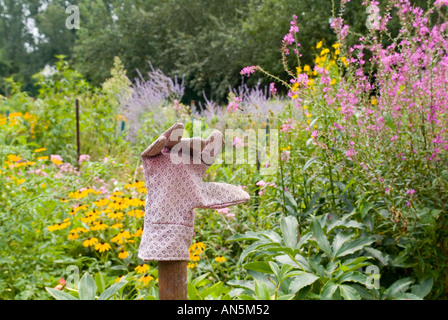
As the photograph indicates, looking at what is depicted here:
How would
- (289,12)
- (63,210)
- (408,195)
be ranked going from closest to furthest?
(408,195), (63,210), (289,12)

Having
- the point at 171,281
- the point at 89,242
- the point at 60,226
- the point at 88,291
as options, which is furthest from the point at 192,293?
the point at 60,226

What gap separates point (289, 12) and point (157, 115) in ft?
22.4

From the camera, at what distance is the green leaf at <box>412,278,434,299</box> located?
1.85 metres

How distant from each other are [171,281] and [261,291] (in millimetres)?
472

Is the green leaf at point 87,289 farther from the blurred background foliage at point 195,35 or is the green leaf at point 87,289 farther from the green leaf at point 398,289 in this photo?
the blurred background foliage at point 195,35

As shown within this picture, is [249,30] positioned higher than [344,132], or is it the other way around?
[249,30]

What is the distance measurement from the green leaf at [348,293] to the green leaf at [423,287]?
1.20ft

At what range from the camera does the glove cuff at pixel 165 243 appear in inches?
51.4

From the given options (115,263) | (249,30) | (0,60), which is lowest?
(115,263)

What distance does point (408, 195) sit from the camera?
1922 mm

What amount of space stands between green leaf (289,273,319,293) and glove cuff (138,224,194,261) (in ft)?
1.75

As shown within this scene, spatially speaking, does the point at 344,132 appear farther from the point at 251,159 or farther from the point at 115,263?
the point at 115,263
